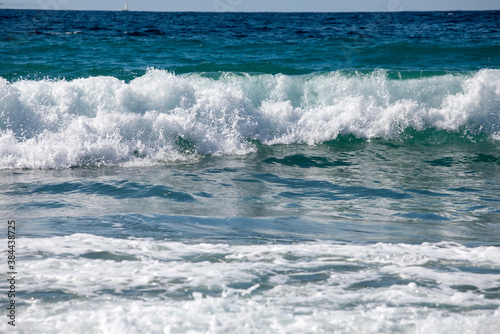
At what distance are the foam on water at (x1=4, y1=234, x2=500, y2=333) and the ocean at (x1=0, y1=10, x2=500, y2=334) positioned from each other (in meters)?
0.02

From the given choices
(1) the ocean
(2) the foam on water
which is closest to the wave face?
(1) the ocean

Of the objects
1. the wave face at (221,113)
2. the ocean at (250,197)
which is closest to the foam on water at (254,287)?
the ocean at (250,197)

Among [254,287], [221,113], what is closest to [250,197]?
[254,287]

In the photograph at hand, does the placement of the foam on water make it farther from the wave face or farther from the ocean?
the wave face

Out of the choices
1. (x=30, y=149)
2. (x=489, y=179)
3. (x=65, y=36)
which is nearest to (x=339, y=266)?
(x=489, y=179)

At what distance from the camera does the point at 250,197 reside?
5809mm

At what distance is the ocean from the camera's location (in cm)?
285

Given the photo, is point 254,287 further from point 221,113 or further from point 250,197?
point 221,113

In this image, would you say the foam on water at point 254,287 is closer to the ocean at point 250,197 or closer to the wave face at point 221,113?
the ocean at point 250,197

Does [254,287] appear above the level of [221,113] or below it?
below

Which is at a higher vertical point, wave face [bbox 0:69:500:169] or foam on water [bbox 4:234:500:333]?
wave face [bbox 0:69:500:169]

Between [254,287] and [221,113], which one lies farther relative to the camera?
[221,113]

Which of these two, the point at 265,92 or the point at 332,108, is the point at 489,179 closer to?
the point at 332,108

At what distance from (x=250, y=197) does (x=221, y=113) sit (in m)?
3.78
